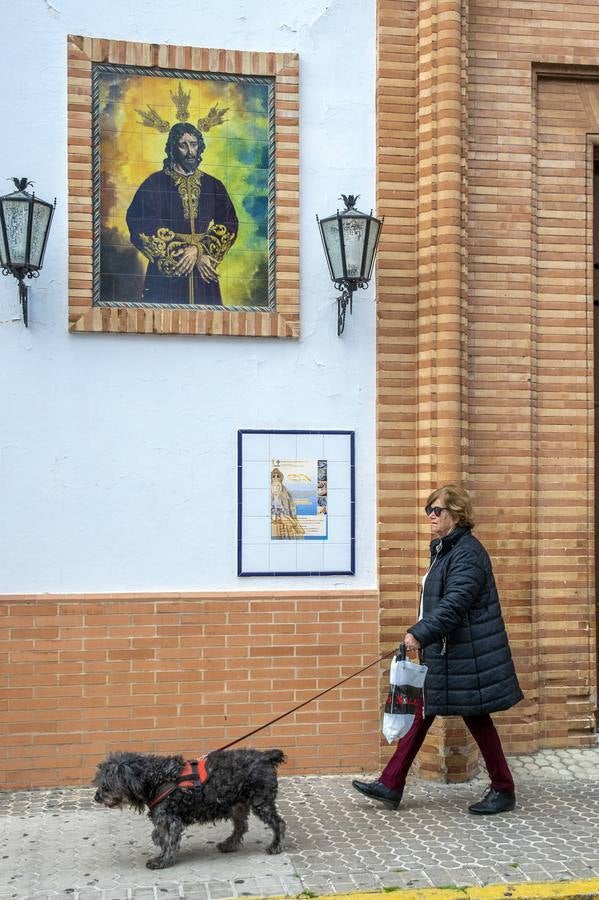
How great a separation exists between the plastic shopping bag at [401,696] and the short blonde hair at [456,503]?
807 millimetres

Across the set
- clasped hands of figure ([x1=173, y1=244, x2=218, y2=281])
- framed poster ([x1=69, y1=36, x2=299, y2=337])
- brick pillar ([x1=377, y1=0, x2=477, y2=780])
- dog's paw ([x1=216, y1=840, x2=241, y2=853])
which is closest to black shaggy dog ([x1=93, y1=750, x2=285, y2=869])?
dog's paw ([x1=216, y1=840, x2=241, y2=853])

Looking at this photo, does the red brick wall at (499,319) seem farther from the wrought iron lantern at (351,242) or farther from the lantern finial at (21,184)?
the lantern finial at (21,184)

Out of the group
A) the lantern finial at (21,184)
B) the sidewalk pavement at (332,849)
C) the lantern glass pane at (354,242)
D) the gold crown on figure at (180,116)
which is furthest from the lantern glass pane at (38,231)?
the sidewalk pavement at (332,849)

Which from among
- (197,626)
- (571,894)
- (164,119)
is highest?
(164,119)

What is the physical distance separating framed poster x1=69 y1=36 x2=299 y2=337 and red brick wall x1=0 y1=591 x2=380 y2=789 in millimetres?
1753

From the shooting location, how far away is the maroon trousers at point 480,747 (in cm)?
590

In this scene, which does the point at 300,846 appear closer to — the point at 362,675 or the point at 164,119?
the point at 362,675

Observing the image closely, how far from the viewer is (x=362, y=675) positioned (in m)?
6.73

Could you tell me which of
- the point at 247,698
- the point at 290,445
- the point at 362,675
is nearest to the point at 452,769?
the point at 362,675

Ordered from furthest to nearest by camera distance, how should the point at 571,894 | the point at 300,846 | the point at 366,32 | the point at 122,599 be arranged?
the point at 366,32 → the point at 122,599 → the point at 300,846 → the point at 571,894

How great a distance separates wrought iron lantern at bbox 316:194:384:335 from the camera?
6457 mm

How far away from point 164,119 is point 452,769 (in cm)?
449

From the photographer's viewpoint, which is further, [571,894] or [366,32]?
[366,32]

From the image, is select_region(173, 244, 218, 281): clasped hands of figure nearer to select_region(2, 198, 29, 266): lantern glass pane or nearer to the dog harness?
select_region(2, 198, 29, 266): lantern glass pane
